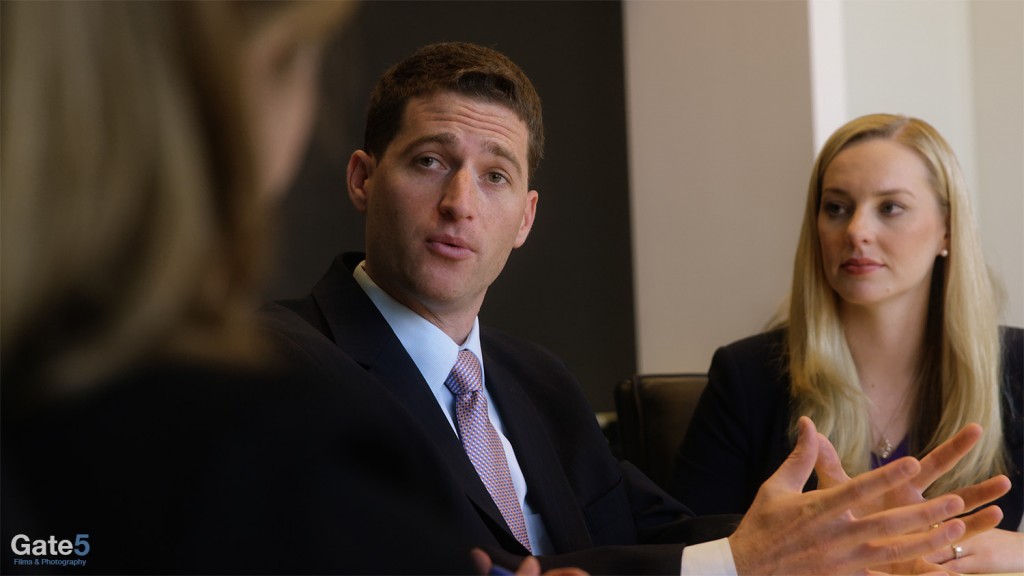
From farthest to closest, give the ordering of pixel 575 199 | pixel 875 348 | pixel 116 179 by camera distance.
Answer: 1. pixel 575 199
2. pixel 875 348
3. pixel 116 179

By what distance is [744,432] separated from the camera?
7.96ft

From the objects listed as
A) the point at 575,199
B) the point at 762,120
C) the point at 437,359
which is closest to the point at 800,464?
the point at 437,359

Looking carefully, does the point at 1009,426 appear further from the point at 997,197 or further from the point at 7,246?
the point at 7,246

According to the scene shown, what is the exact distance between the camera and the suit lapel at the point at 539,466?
1653mm

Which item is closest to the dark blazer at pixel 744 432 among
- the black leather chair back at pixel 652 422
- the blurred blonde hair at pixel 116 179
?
the black leather chair back at pixel 652 422

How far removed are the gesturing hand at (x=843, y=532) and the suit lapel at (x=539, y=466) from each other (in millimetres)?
381

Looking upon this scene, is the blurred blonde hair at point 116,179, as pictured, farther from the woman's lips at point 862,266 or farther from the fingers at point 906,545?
the woman's lips at point 862,266

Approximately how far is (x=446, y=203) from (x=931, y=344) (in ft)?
4.70

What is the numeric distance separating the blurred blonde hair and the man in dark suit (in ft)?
2.79

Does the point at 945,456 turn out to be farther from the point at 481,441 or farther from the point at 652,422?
the point at 652,422

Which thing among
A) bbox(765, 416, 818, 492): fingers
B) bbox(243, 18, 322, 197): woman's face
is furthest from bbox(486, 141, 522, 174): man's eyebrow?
bbox(243, 18, 322, 197): woman's face

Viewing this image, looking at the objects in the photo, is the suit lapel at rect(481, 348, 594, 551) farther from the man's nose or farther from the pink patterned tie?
the man's nose

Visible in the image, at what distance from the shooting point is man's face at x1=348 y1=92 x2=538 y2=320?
1.72 meters

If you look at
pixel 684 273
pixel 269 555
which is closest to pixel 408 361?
pixel 269 555
